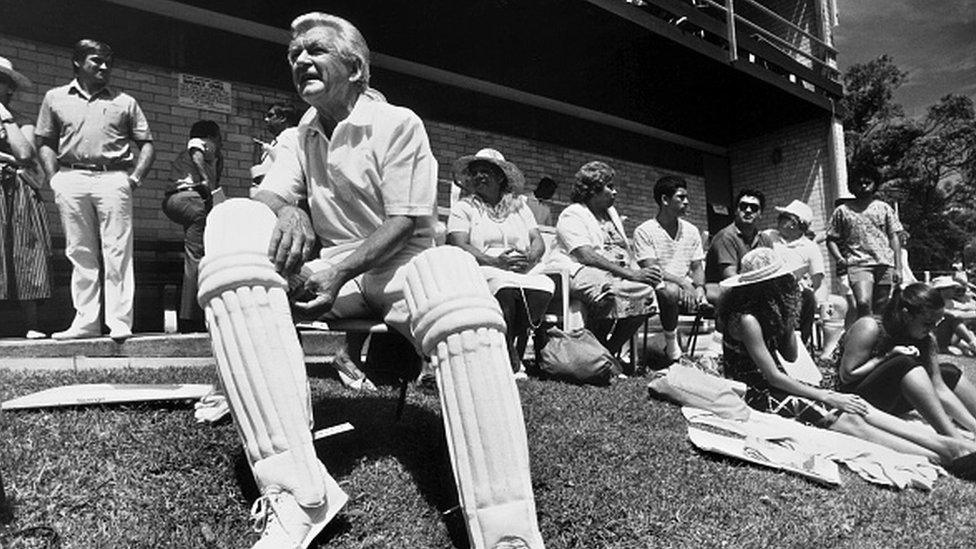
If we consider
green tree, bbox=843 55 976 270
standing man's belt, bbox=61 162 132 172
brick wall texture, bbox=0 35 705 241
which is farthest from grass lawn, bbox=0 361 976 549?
green tree, bbox=843 55 976 270

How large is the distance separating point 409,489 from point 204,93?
626cm

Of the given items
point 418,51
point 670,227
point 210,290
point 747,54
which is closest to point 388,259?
point 210,290

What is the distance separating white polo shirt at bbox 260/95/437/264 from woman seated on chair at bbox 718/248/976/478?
8.86ft

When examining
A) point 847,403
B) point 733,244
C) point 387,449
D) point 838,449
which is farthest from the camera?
point 733,244

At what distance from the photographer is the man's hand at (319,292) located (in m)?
1.89

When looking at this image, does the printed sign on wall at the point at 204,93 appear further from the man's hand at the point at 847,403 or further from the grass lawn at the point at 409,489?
the man's hand at the point at 847,403

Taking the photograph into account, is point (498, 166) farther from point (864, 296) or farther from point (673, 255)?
point (864, 296)

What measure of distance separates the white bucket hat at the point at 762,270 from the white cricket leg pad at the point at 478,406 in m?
2.89

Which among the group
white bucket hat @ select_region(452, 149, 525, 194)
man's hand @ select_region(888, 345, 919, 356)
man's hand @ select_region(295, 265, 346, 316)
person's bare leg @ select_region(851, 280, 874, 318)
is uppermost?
white bucket hat @ select_region(452, 149, 525, 194)

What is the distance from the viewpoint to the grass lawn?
1960mm

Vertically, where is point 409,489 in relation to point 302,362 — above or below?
below

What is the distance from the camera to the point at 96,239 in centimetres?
496

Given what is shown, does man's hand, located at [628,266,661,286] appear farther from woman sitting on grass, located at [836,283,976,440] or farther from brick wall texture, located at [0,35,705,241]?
brick wall texture, located at [0,35,705,241]

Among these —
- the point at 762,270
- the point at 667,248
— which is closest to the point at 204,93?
the point at 667,248
